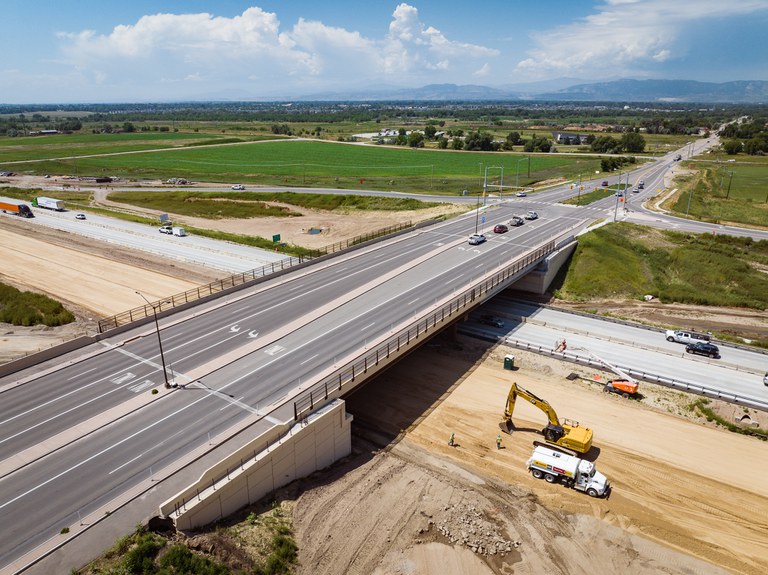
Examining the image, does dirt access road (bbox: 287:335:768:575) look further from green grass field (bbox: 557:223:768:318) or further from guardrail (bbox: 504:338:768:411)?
green grass field (bbox: 557:223:768:318)

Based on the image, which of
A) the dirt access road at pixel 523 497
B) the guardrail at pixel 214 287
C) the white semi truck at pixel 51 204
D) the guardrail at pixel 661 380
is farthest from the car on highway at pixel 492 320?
the white semi truck at pixel 51 204

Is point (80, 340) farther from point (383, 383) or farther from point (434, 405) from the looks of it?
point (434, 405)

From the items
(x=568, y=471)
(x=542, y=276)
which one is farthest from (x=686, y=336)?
(x=568, y=471)

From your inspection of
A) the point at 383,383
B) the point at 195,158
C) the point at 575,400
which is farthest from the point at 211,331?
the point at 195,158

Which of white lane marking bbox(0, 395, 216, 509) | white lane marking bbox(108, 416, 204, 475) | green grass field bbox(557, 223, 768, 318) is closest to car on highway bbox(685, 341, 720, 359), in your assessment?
green grass field bbox(557, 223, 768, 318)

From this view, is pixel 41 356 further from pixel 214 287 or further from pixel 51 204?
pixel 51 204
